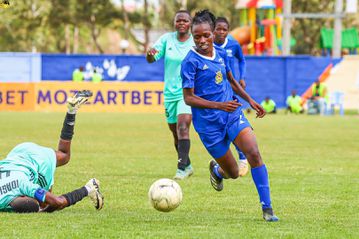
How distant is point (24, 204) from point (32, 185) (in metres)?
0.21

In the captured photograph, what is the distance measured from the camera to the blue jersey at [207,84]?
32.6 ft

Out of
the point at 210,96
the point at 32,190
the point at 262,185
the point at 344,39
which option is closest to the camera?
the point at 262,185

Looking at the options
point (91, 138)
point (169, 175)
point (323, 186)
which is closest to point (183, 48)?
point (169, 175)

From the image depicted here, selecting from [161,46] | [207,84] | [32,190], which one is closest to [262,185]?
[207,84]

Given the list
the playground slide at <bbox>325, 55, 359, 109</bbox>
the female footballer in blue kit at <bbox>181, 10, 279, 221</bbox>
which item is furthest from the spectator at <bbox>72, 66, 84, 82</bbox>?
the female footballer in blue kit at <bbox>181, 10, 279, 221</bbox>

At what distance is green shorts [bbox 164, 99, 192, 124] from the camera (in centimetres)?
1420

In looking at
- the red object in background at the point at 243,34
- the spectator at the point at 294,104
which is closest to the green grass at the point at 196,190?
the spectator at the point at 294,104

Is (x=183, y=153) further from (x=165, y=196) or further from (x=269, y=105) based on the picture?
(x=269, y=105)

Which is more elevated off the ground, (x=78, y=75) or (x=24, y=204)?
(x=78, y=75)

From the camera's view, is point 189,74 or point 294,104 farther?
point 294,104

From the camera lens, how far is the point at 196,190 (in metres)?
12.6

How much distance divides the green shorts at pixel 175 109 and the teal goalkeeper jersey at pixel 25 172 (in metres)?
4.09

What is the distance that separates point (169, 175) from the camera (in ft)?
48.1

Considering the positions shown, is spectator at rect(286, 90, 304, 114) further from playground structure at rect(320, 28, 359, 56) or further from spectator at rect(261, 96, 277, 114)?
playground structure at rect(320, 28, 359, 56)
